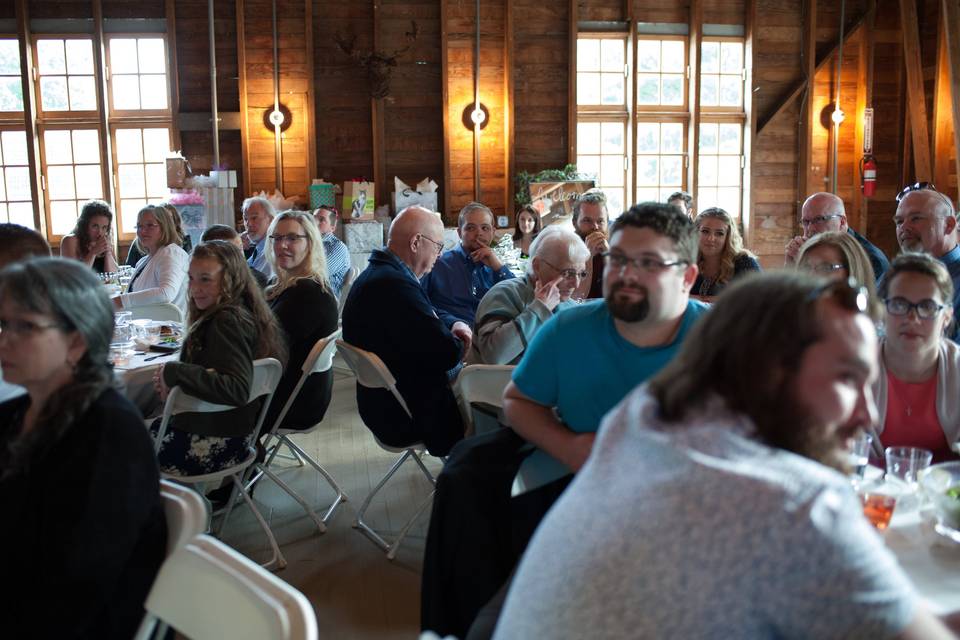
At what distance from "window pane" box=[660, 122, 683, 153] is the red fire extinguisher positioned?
81.2 inches

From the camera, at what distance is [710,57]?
1009cm

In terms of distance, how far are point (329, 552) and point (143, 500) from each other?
83.3 inches

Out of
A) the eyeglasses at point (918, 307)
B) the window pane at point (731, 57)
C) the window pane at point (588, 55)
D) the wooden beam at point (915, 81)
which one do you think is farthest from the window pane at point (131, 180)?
the eyeglasses at point (918, 307)

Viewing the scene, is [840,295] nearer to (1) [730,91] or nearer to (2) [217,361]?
(2) [217,361]

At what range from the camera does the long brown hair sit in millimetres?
3414

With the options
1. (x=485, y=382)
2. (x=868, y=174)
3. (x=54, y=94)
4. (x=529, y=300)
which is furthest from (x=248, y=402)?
(x=868, y=174)

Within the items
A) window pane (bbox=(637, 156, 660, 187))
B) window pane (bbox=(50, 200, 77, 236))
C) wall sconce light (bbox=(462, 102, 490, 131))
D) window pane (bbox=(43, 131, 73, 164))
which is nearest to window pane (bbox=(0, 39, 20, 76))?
window pane (bbox=(43, 131, 73, 164))

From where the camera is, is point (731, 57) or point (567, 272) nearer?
point (567, 272)

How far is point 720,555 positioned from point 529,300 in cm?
265

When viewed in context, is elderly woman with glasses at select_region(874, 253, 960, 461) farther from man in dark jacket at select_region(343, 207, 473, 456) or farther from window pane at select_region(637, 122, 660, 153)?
window pane at select_region(637, 122, 660, 153)

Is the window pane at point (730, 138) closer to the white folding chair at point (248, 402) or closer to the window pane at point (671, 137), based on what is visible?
the window pane at point (671, 137)

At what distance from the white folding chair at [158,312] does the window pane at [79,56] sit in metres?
5.55

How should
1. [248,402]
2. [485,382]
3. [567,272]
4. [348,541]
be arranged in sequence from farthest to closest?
[348,541], [567,272], [248,402], [485,382]

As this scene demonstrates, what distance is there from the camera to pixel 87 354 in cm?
183
